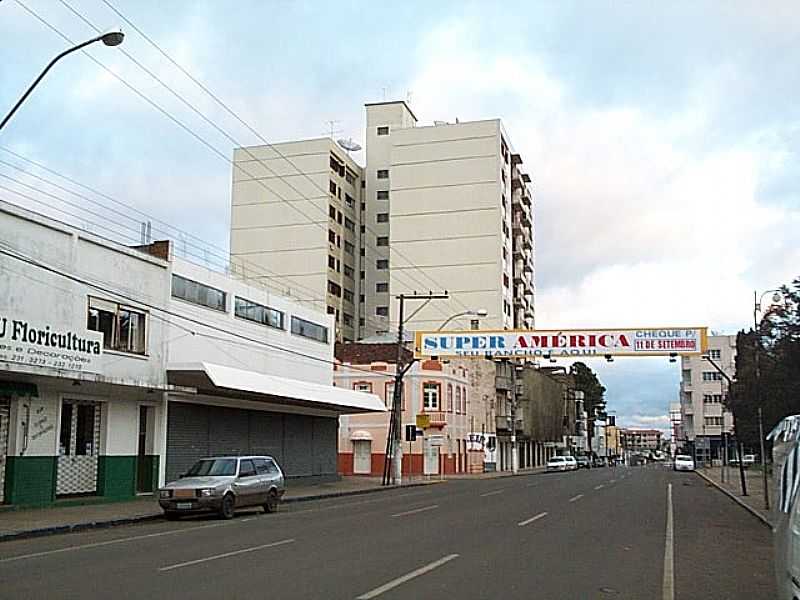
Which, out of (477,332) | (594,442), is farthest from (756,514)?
(594,442)

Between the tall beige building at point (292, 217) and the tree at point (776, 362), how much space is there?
192ft

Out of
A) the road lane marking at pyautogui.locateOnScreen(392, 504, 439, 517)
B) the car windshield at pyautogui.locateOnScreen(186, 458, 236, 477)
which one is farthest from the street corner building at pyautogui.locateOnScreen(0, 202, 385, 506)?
the road lane marking at pyautogui.locateOnScreen(392, 504, 439, 517)

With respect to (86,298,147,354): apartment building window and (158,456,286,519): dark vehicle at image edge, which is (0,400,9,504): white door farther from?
(158,456,286,519): dark vehicle at image edge

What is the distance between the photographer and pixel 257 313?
1560 inches

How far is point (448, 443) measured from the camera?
66375 mm

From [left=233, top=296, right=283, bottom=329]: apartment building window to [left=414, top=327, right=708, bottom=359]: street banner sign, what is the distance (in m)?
7.07

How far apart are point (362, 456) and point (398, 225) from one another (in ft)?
107

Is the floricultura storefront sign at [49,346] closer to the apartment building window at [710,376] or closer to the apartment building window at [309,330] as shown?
the apartment building window at [309,330]

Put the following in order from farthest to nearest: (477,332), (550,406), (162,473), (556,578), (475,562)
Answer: (550,406)
(477,332)
(162,473)
(475,562)
(556,578)

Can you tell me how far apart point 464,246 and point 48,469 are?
6404 centimetres

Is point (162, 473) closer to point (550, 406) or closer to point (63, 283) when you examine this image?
point (63, 283)

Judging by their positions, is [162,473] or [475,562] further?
[162,473]

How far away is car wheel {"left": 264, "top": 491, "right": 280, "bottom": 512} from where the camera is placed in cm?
2725

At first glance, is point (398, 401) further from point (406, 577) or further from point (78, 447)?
point (406, 577)
